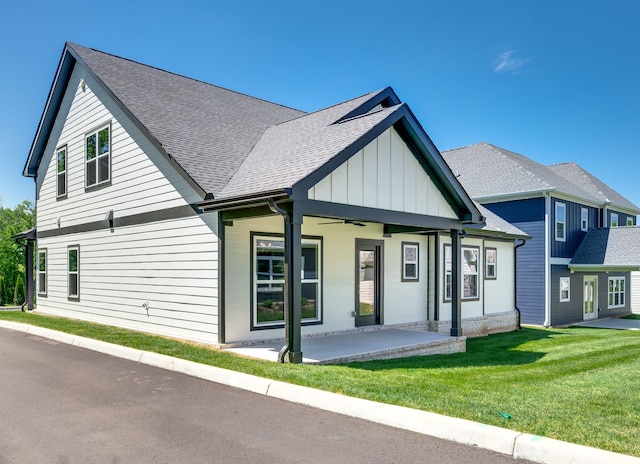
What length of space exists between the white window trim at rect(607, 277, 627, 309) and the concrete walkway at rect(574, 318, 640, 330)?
1.85 meters

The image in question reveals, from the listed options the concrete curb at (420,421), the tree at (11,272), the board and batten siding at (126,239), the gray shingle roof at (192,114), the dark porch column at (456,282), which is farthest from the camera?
the tree at (11,272)

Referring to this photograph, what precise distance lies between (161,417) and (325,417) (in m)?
1.86

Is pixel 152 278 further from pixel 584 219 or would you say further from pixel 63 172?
pixel 584 219

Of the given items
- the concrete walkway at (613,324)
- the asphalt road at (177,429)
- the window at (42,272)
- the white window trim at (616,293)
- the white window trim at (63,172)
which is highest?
the white window trim at (63,172)

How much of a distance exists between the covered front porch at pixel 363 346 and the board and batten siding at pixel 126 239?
1.29 m

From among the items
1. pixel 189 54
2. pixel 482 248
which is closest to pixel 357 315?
pixel 482 248

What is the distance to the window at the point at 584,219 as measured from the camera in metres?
23.7

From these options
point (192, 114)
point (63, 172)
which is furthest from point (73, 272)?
point (192, 114)

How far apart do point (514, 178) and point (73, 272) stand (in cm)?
1854

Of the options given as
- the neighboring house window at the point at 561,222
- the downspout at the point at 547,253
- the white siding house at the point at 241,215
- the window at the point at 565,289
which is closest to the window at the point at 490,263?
the white siding house at the point at 241,215

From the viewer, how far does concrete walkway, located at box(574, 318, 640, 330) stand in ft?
71.3

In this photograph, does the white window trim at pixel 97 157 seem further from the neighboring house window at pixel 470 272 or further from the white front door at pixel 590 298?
the white front door at pixel 590 298

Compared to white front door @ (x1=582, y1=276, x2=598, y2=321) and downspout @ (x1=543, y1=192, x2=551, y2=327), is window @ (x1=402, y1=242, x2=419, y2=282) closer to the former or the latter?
downspout @ (x1=543, y1=192, x2=551, y2=327)

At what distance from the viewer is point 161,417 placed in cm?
551
